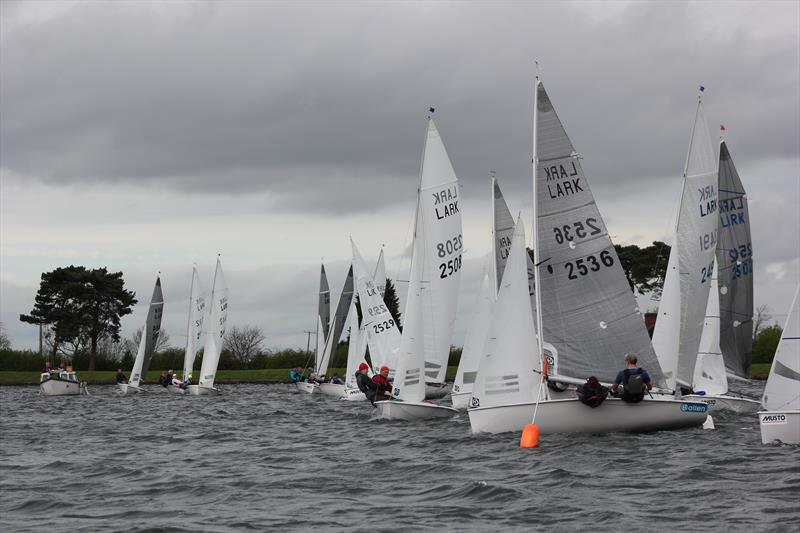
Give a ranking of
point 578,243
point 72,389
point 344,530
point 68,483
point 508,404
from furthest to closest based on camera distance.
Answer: point 72,389 → point 578,243 → point 508,404 → point 68,483 → point 344,530

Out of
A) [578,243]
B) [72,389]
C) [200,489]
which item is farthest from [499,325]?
[72,389]

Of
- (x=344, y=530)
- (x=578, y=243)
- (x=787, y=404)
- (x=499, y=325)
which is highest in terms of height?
(x=578, y=243)

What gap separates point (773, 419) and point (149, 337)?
159 feet

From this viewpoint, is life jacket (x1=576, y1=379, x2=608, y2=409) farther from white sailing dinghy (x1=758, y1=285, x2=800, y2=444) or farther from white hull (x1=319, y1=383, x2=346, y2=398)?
white hull (x1=319, y1=383, x2=346, y2=398)

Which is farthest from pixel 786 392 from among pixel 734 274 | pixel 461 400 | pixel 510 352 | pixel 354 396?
pixel 354 396

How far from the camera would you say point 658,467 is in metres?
16.3

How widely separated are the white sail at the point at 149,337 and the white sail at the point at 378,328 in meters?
20.9

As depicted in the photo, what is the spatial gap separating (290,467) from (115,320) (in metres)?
76.7

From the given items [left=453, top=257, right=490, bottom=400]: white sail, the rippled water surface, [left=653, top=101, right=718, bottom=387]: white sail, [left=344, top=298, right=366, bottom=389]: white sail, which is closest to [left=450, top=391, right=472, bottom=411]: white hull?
[left=453, top=257, right=490, bottom=400]: white sail

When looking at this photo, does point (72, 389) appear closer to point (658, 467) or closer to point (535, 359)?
point (535, 359)

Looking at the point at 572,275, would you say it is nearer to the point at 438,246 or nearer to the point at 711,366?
the point at 438,246

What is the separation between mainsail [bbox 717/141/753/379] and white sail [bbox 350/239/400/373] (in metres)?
12.8

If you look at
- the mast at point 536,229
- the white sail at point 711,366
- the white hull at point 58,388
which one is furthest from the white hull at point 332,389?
the mast at point 536,229

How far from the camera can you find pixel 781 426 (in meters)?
17.4
